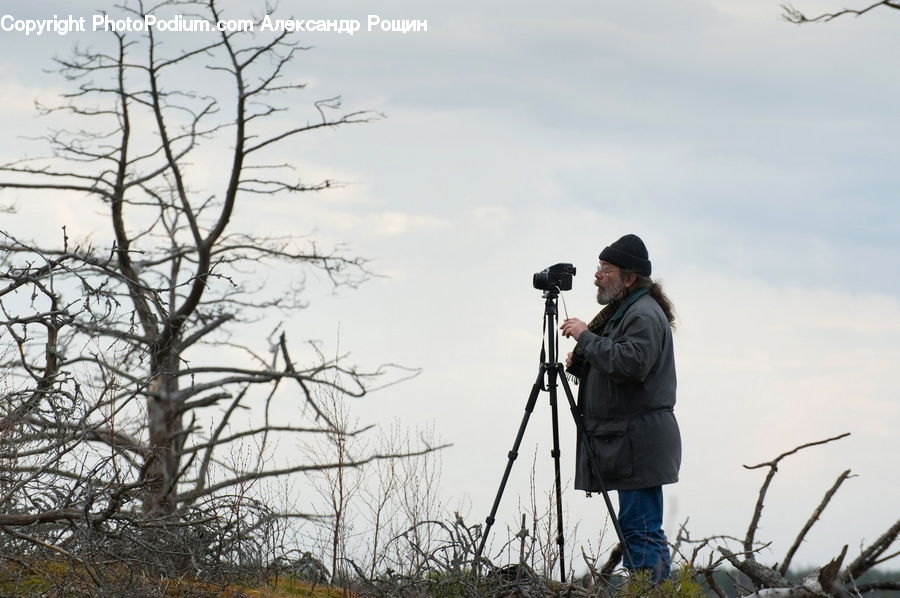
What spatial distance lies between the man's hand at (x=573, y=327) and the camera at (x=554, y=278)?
308 millimetres

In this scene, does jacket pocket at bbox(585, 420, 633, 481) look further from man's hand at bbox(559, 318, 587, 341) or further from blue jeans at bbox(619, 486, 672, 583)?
man's hand at bbox(559, 318, 587, 341)

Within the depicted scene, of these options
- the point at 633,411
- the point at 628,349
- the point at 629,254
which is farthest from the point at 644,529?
the point at 629,254

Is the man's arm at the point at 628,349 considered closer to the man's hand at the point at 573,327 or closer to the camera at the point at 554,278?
the man's hand at the point at 573,327

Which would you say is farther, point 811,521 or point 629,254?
point 629,254

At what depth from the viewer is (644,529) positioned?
604 centimetres

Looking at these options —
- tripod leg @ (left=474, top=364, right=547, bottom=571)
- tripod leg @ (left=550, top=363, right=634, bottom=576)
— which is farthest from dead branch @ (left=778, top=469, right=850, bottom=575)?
tripod leg @ (left=474, top=364, right=547, bottom=571)

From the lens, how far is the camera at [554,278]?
6.43 m

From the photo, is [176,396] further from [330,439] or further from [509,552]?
[509,552]

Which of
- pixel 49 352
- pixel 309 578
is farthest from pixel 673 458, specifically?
pixel 49 352

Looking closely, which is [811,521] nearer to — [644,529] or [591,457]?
[644,529]

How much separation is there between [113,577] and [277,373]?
8.08 meters

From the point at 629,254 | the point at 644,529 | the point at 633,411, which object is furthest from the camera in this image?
the point at 629,254

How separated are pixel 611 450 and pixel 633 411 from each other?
273mm

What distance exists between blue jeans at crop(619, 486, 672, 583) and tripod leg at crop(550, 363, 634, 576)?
7cm
